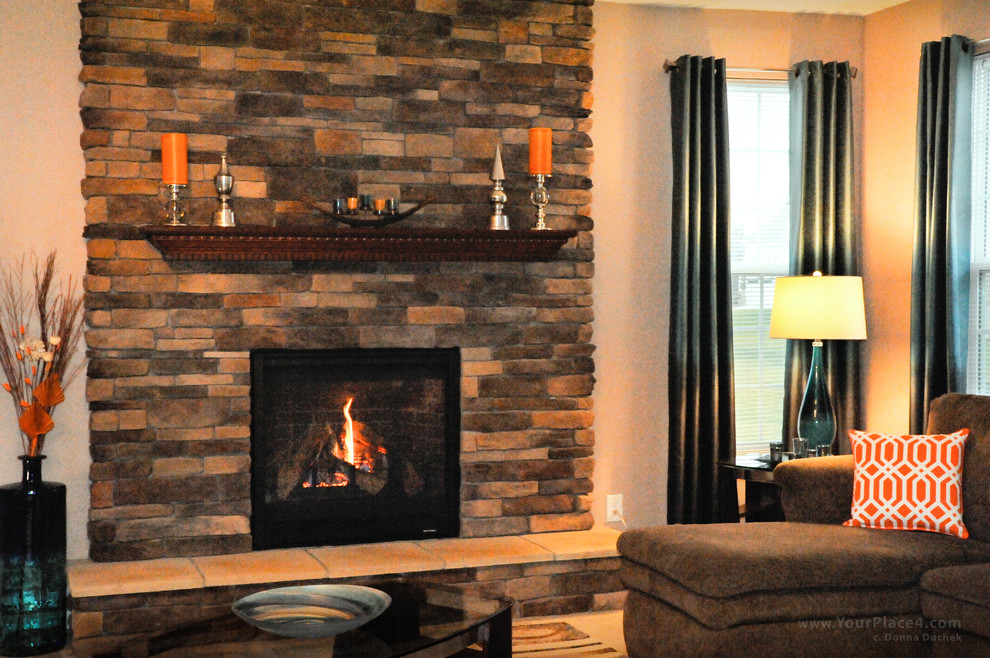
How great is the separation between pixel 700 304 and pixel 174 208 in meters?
2.35

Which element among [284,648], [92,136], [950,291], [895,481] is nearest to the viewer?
[284,648]

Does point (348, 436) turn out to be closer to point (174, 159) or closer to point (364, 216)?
point (364, 216)

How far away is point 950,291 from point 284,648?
3.30 m

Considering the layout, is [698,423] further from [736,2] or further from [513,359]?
[736,2]

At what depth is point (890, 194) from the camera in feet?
16.7

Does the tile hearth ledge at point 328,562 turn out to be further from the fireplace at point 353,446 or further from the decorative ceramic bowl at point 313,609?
the decorative ceramic bowl at point 313,609

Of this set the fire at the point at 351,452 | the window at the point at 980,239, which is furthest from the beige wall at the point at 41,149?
the window at the point at 980,239

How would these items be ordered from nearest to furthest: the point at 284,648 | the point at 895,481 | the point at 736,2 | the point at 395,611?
1. the point at 284,648
2. the point at 395,611
3. the point at 895,481
4. the point at 736,2

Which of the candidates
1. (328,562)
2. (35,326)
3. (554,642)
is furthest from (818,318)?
(35,326)

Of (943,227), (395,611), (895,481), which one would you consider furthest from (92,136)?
(943,227)

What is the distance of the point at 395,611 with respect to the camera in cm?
298

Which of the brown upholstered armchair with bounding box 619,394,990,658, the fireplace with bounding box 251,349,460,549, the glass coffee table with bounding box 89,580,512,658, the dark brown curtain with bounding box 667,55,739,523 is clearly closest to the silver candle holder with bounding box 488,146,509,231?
the fireplace with bounding box 251,349,460,549

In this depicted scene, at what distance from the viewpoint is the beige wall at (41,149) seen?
4074 mm
